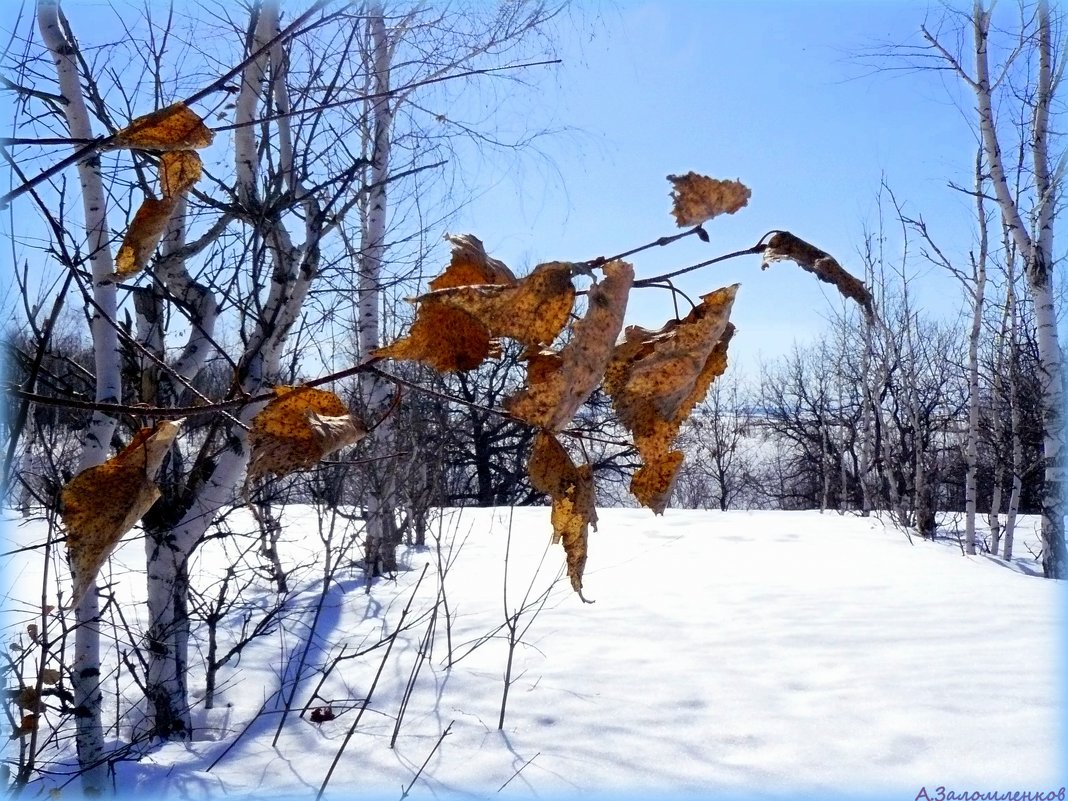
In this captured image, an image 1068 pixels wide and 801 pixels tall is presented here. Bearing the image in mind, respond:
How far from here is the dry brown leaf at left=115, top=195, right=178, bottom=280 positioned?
0.54 m

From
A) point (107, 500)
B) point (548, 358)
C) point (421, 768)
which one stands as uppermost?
point (548, 358)

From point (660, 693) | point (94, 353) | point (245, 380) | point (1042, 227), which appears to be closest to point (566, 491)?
point (94, 353)

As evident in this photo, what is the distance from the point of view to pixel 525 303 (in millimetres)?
394

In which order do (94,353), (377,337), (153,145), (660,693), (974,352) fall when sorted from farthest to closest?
(974,352), (377,337), (660,693), (94,353), (153,145)

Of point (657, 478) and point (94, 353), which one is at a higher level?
point (94, 353)

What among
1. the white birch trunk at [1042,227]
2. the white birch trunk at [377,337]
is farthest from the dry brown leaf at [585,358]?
the white birch trunk at [1042,227]

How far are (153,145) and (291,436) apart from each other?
236 millimetres

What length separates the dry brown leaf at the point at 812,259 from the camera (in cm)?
41

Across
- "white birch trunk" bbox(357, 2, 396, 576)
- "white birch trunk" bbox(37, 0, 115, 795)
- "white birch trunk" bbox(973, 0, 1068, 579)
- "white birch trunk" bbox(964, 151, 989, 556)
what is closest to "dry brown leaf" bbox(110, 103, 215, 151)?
"white birch trunk" bbox(37, 0, 115, 795)

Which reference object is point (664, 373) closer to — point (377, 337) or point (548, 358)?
point (548, 358)

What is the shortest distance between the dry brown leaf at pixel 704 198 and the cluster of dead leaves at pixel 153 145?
36 cm

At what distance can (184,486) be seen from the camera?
2680 millimetres

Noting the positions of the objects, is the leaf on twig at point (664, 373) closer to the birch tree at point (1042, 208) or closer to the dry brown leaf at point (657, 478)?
the dry brown leaf at point (657, 478)

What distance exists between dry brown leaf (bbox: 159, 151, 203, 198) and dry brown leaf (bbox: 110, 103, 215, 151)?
0.09ft
